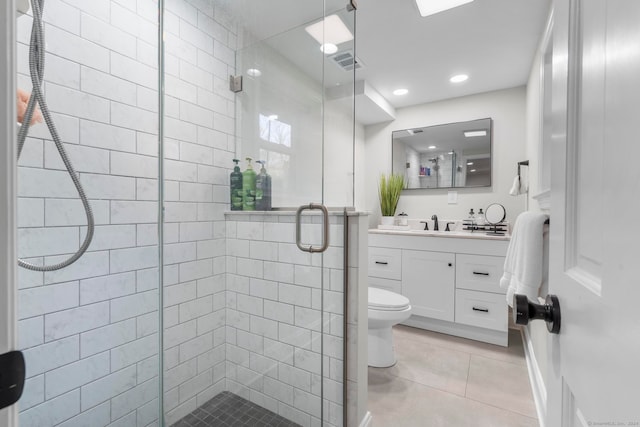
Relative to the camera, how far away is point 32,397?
102 centimetres

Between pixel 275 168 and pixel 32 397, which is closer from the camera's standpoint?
pixel 32 397

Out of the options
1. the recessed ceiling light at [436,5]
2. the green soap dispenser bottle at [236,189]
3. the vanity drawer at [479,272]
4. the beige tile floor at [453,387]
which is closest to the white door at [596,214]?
the beige tile floor at [453,387]

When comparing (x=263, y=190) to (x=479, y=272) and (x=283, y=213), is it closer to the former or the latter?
(x=283, y=213)

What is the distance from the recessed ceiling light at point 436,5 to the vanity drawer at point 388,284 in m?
2.14

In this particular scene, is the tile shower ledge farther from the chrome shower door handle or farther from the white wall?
the white wall

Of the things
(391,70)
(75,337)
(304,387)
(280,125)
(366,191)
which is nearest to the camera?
(75,337)

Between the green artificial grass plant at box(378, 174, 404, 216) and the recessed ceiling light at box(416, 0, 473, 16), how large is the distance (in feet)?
5.88

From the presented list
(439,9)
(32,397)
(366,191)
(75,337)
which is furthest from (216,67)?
(366,191)

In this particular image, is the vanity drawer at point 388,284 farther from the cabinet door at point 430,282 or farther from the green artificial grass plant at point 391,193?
the green artificial grass plant at point 391,193

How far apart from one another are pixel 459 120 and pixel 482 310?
195 cm

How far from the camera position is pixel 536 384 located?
1.64m

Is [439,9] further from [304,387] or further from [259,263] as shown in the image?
[304,387]

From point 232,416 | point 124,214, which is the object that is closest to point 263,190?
point 124,214

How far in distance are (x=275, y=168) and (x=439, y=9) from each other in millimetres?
1410
